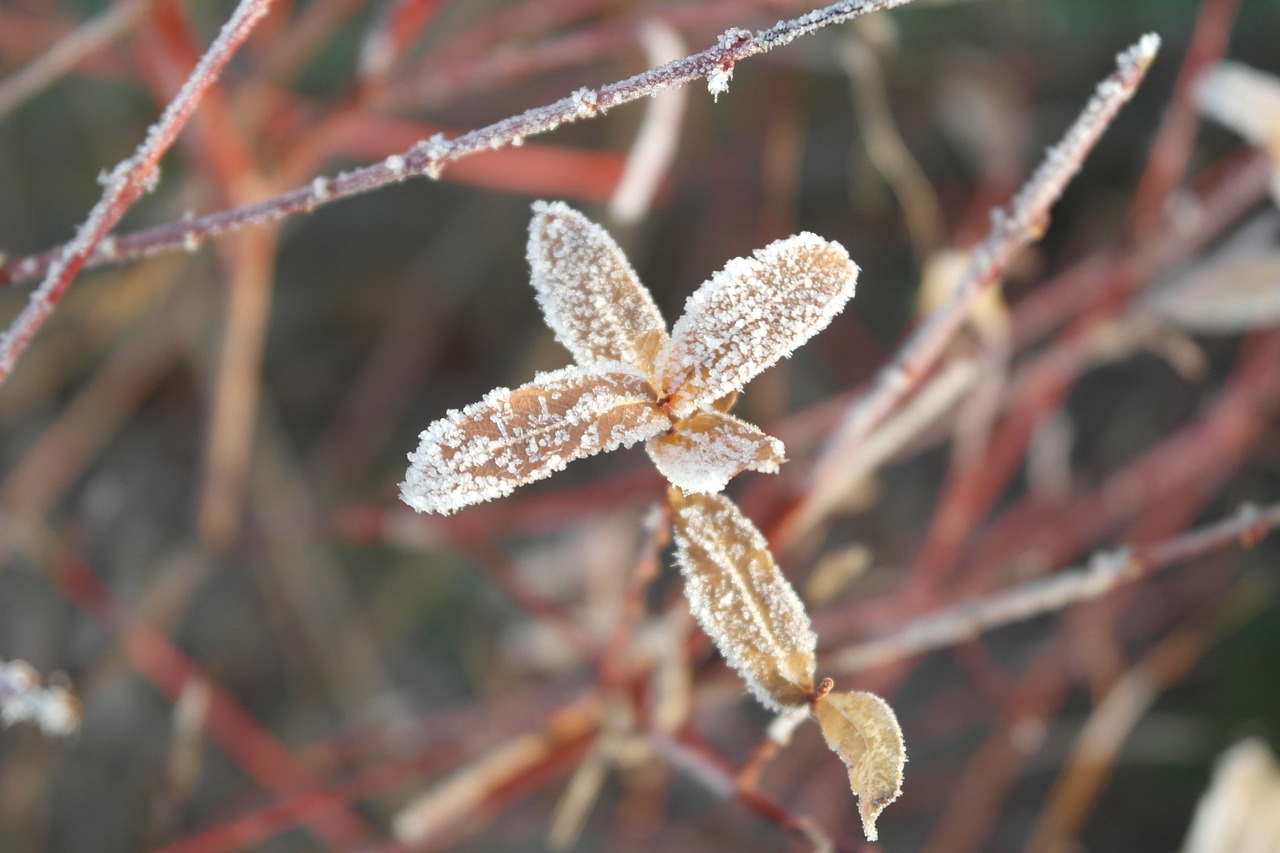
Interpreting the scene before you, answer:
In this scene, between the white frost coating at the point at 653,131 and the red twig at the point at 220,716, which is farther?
the red twig at the point at 220,716

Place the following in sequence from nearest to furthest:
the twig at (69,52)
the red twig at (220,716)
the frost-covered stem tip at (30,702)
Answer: the frost-covered stem tip at (30,702) < the twig at (69,52) < the red twig at (220,716)

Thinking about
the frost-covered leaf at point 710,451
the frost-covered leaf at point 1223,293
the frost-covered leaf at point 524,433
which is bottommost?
the frost-covered leaf at point 710,451

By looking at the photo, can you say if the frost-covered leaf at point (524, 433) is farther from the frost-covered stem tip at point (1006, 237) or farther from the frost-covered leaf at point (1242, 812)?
the frost-covered leaf at point (1242, 812)

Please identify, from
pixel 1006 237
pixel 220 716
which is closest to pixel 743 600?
pixel 1006 237

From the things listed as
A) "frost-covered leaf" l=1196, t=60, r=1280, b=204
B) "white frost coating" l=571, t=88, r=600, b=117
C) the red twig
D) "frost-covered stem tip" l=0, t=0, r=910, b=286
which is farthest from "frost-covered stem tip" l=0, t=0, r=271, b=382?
"frost-covered leaf" l=1196, t=60, r=1280, b=204

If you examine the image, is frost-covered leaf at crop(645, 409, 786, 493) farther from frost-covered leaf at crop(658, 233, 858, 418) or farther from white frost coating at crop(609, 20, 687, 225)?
white frost coating at crop(609, 20, 687, 225)

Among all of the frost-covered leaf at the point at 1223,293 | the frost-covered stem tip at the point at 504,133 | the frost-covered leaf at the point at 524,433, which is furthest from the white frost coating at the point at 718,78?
the frost-covered leaf at the point at 1223,293
